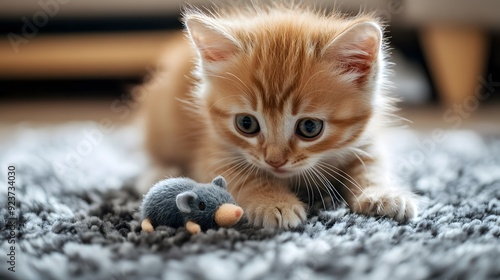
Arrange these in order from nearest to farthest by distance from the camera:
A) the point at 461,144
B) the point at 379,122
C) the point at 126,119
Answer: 1. the point at 379,122
2. the point at 461,144
3. the point at 126,119

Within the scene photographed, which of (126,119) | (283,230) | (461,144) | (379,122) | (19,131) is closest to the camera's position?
(283,230)

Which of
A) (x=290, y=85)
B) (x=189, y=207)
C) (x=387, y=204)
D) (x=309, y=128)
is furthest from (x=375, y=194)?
(x=189, y=207)

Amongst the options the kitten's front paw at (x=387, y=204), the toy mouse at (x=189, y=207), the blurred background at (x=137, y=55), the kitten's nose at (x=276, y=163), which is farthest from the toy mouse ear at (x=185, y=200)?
the blurred background at (x=137, y=55)

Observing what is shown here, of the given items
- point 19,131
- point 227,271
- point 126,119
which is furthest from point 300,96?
point 126,119

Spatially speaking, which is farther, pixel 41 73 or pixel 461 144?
pixel 41 73

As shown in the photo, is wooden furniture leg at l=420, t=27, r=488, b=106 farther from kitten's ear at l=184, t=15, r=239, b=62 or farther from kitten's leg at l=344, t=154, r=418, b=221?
kitten's ear at l=184, t=15, r=239, b=62

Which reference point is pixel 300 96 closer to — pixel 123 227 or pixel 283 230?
pixel 283 230

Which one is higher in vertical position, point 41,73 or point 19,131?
point 41,73

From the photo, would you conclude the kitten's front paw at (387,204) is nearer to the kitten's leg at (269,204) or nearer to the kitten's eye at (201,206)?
the kitten's leg at (269,204)
